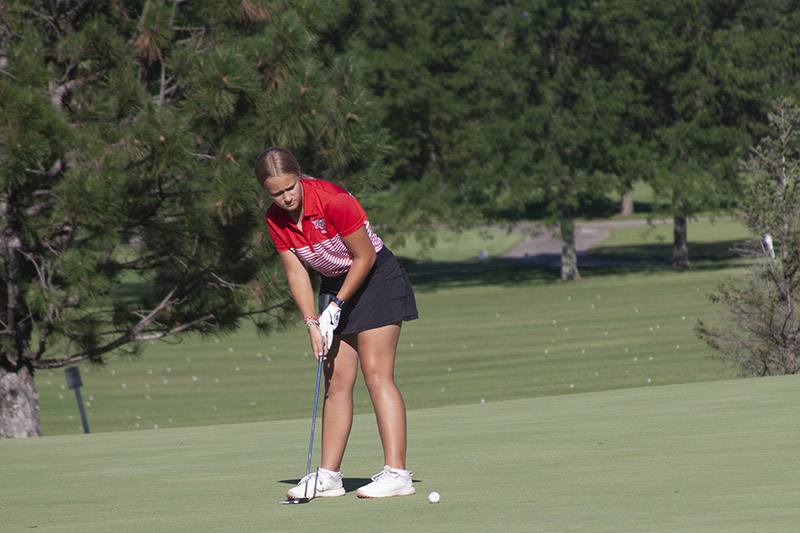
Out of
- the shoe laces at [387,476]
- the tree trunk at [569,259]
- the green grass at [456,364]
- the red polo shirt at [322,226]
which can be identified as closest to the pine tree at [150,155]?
the green grass at [456,364]

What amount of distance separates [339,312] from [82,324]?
25.3 feet

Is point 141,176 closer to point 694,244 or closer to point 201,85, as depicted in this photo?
point 201,85

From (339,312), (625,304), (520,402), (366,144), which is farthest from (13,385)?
(625,304)

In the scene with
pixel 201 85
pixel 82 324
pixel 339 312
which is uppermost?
pixel 201 85

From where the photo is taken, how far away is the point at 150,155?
36.0 feet

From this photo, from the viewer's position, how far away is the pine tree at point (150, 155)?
10875 millimetres

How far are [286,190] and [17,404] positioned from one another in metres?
8.87

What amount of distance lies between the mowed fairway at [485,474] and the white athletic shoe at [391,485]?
7 cm

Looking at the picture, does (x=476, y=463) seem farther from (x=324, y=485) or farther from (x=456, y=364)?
(x=456, y=364)

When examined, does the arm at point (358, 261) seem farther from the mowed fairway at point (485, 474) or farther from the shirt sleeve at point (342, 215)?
the mowed fairway at point (485, 474)

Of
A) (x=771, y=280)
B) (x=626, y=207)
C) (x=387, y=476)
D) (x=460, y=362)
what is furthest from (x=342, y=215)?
(x=626, y=207)

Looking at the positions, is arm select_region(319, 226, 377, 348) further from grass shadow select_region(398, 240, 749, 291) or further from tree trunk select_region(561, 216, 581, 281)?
tree trunk select_region(561, 216, 581, 281)

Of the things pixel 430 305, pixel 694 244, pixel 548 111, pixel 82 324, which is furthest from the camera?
pixel 694 244

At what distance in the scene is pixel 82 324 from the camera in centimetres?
1205
